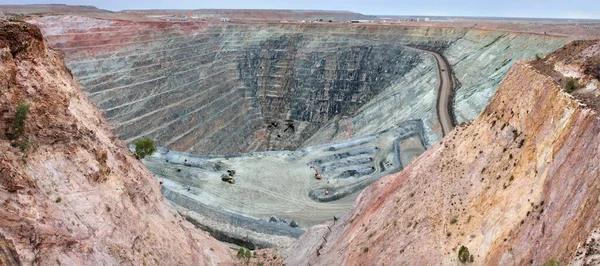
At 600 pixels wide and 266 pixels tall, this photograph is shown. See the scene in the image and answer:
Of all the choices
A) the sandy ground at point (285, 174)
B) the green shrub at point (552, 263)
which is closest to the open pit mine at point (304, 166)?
the sandy ground at point (285, 174)

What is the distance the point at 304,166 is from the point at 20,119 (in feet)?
110

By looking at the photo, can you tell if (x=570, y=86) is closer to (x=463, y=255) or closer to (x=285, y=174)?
(x=463, y=255)

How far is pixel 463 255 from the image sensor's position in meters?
14.2

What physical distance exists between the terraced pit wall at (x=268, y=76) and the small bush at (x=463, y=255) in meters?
33.1

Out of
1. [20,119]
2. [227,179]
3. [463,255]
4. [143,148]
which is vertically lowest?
[227,179]

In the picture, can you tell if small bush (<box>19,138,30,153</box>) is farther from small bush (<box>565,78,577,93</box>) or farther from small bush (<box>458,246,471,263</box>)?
small bush (<box>565,78,577,93</box>)

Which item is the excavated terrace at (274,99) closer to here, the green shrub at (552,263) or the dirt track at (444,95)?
the dirt track at (444,95)

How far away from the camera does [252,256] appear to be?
27125 millimetres

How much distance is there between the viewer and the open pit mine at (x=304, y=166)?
13.4 meters

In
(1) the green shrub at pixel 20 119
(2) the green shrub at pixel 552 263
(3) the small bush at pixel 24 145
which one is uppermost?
(1) the green shrub at pixel 20 119

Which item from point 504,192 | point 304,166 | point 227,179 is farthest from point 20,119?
point 304,166

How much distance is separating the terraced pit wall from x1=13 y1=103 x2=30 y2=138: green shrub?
37.6m

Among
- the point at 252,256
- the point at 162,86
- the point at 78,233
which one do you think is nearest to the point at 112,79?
the point at 162,86

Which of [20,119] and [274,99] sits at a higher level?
[20,119]
